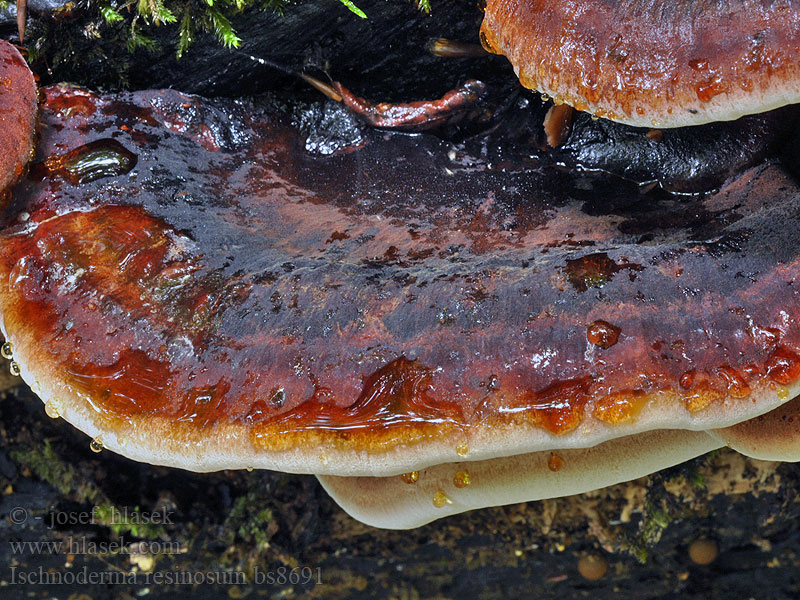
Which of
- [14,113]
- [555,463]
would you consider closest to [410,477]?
[555,463]

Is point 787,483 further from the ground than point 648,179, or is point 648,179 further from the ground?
point 648,179

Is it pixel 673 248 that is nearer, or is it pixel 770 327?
pixel 770 327

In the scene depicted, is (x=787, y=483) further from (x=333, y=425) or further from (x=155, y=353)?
(x=155, y=353)

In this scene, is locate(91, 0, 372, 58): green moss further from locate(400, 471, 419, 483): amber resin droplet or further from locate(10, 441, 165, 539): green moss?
locate(10, 441, 165, 539): green moss

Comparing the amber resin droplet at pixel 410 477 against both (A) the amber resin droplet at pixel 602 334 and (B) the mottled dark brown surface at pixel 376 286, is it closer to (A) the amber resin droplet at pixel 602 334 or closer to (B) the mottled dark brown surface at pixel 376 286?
(B) the mottled dark brown surface at pixel 376 286

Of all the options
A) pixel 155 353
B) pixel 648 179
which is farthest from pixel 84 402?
pixel 648 179

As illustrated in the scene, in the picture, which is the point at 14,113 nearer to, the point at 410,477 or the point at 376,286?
the point at 376,286

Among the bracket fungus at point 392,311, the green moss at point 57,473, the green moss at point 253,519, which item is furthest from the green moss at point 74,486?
the bracket fungus at point 392,311
